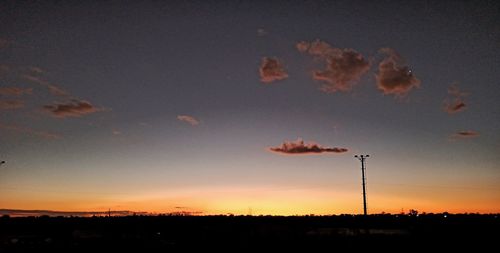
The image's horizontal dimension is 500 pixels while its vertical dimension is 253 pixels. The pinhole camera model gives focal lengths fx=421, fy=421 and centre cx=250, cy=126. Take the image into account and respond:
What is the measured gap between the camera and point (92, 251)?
1522 inches

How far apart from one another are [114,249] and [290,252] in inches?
667

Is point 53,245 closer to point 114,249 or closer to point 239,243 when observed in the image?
point 114,249

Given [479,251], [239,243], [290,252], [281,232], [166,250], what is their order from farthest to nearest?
[281,232]
[239,243]
[166,250]
[290,252]
[479,251]

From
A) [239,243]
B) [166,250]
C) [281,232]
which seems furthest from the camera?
[281,232]

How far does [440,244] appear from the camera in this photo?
131ft

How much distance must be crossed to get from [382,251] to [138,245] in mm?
23231

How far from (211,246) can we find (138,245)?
7.24m

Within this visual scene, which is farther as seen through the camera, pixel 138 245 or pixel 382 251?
pixel 138 245

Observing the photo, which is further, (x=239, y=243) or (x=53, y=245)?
(x=239, y=243)

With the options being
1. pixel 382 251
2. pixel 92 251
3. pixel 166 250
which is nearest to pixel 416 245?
pixel 382 251

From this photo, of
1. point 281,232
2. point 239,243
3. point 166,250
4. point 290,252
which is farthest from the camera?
point 281,232

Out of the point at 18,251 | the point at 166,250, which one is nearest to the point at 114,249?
the point at 166,250

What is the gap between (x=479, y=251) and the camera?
1371 inches

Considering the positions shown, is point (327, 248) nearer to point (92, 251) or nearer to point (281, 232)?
point (281, 232)
